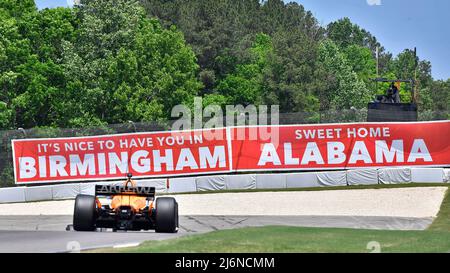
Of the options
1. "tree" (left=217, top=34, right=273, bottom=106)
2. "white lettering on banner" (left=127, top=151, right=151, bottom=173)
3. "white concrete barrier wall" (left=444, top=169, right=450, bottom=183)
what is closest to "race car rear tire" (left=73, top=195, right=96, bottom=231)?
"white lettering on banner" (left=127, top=151, right=151, bottom=173)

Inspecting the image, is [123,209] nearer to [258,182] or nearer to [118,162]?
[258,182]

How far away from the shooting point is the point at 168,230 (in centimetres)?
2322

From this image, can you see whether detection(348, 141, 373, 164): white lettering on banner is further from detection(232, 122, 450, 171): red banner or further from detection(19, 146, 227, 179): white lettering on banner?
detection(19, 146, 227, 179): white lettering on banner

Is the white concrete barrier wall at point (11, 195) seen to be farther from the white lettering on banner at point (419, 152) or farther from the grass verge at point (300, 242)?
the grass verge at point (300, 242)

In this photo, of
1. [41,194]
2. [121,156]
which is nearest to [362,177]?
[121,156]

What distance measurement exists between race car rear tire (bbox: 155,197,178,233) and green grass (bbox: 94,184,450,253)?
954 mm

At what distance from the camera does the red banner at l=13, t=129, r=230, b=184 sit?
43.3 metres

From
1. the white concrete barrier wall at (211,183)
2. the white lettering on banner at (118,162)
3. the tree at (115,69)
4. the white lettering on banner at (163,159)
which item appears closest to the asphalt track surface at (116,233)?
the white lettering on banner at (118,162)

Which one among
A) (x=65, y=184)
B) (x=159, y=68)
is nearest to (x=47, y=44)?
(x=159, y=68)

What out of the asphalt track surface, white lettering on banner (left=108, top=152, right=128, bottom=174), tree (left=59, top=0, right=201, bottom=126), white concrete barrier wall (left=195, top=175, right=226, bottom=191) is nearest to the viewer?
the asphalt track surface

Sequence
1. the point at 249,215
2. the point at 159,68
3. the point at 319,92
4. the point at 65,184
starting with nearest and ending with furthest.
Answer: the point at 249,215 → the point at 65,184 → the point at 159,68 → the point at 319,92

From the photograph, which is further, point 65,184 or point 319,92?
point 319,92

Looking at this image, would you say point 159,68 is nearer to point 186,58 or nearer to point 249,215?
point 186,58
